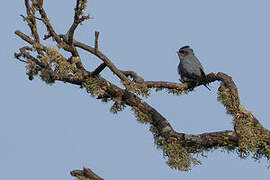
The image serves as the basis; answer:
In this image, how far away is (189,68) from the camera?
30.2 feet

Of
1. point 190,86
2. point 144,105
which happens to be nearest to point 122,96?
point 144,105

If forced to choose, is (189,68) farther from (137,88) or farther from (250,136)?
(250,136)

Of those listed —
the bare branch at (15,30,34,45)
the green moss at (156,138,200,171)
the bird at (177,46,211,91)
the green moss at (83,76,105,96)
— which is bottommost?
the green moss at (156,138,200,171)

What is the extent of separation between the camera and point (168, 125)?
7000 mm

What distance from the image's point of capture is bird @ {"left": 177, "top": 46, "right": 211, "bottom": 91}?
8.24 metres

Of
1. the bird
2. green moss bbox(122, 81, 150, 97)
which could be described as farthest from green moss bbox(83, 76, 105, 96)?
the bird

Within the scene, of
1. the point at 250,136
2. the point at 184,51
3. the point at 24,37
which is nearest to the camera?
the point at 250,136

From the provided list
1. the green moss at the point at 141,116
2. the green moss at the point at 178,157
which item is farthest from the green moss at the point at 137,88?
the green moss at the point at 178,157

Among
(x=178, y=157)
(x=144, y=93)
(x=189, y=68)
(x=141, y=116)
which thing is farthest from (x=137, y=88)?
(x=189, y=68)

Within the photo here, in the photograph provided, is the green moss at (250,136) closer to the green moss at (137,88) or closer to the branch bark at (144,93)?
→ the branch bark at (144,93)

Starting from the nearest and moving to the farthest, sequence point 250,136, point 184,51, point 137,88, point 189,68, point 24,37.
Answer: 1. point 250,136
2. point 137,88
3. point 24,37
4. point 189,68
5. point 184,51

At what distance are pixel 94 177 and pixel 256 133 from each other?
2.60 metres

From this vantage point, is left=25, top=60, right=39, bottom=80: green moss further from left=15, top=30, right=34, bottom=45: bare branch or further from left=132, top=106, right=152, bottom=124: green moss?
left=132, top=106, right=152, bottom=124: green moss

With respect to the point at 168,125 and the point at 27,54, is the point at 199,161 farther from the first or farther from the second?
the point at 27,54
